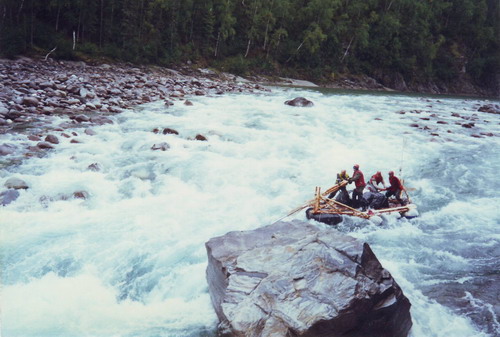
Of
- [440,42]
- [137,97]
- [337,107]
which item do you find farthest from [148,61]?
[440,42]

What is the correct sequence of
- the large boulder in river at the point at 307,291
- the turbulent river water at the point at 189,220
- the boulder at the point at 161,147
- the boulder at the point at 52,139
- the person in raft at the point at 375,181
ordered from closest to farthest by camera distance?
1. the large boulder in river at the point at 307,291
2. the turbulent river water at the point at 189,220
3. the person in raft at the point at 375,181
4. the boulder at the point at 52,139
5. the boulder at the point at 161,147

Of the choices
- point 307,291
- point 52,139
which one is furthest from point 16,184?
point 307,291

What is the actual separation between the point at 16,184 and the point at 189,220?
3.94 metres

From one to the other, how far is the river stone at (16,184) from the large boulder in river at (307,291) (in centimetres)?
507

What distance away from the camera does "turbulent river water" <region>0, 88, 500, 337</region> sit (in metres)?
4.91

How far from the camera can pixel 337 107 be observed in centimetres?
2316

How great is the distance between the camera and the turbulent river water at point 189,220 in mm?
4906

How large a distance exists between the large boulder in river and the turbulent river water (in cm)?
61

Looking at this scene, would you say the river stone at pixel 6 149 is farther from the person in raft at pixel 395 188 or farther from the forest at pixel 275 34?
the forest at pixel 275 34

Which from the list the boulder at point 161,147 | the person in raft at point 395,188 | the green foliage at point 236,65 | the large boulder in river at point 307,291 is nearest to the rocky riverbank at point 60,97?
the boulder at point 161,147

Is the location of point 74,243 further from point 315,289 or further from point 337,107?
point 337,107

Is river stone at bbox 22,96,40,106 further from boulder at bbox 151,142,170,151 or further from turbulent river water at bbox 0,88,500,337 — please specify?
boulder at bbox 151,142,170,151

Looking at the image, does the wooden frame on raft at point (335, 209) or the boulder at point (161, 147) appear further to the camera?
the boulder at point (161, 147)

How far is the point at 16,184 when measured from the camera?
301 inches
